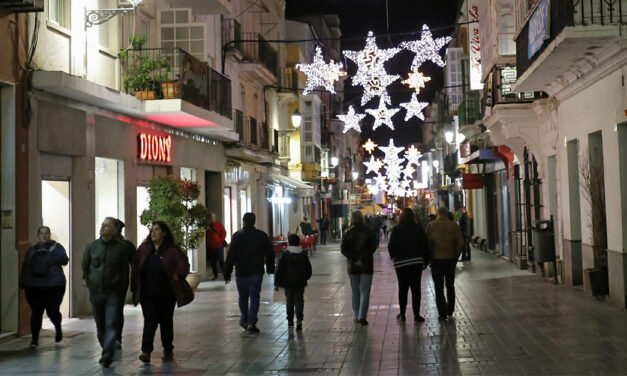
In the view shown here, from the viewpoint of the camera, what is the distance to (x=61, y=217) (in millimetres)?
16078

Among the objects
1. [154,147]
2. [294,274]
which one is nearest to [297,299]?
[294,274]

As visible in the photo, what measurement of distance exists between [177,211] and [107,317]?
28.2ft

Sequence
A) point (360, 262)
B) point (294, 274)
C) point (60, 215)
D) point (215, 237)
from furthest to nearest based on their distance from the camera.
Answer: point (215, 237)
point (60, 215)
point (360, 262)
point (294, 274)

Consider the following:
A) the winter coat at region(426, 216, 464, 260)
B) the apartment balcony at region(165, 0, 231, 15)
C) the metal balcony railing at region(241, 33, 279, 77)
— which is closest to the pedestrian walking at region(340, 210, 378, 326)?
the winter coat at region(426, 216, 464, 260)

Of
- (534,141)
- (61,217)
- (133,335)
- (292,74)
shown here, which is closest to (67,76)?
(61,217)

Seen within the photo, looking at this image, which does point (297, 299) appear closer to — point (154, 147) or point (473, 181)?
point (154, 147)

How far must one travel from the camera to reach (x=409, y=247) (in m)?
14.3

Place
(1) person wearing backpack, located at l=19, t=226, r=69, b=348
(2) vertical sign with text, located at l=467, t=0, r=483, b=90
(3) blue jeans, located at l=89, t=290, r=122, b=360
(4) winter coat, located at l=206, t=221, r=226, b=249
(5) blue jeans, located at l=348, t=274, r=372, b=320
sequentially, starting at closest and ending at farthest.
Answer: (3) blue jeans, located at l=89, t=290, r=122, b=360
(1) person wearing backpack, located at l=19, t=226, r=69, b=348
(5) blue jeans, located at l=348, t=274, r=372, b=320
(4) winter coat, located at l=206, t=221, r=226, b=249
(2) vertical sign with text, located at l=467, t=0, r=483, b=90

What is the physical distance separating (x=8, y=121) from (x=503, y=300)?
377 inches

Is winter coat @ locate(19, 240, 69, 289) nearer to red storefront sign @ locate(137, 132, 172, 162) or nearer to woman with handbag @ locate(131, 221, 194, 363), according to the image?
woman with handbag @ locate(131, 221, 194, 363)

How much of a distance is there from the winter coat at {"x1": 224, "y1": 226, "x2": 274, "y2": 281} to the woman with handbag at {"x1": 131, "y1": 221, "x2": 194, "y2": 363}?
2.59 m

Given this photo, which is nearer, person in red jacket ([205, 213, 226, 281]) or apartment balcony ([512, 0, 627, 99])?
apartment balcony ([512, 0, 627, 99])

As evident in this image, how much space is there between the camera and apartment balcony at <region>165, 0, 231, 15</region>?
21547 millimetres

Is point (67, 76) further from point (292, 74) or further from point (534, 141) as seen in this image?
point (292, 74)
